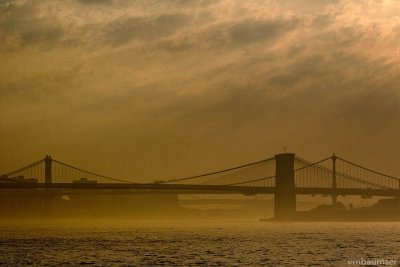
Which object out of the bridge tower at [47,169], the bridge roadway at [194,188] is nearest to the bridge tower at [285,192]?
the bridge roadway at [194,188]

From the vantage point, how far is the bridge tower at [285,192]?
4828 inches

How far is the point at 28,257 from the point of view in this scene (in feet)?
156

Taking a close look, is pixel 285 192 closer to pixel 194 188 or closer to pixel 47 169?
pixel 194 188

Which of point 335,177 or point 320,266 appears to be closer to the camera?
point 320,266

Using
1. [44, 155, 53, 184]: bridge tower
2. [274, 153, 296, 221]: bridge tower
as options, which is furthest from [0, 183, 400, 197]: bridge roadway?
[44, 155, 53, 184]: bridge tower

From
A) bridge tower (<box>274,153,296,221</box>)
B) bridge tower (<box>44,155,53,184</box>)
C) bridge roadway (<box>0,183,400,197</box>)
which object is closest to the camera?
bridge roadway (<box>0,183,400,197</box>)

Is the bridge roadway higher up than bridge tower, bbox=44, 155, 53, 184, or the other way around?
bridge tower, bbox=44, 155, 53, 184

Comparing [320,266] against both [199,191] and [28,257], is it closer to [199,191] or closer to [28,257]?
[28,257]

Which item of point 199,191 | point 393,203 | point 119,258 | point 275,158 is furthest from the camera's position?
point 393,203

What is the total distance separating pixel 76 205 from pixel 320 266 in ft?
521

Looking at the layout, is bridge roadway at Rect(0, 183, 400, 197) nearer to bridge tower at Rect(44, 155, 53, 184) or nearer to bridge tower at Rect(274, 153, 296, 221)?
bridge tower at Rect(274, 153, 296, 221)

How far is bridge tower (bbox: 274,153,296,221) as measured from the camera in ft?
402

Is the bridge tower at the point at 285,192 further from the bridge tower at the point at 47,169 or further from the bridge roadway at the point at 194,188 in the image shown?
the bridge tower at the point at 47,169

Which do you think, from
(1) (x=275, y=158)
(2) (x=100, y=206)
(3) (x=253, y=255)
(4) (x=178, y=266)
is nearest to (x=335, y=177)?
(1) (x=275, y=158)
